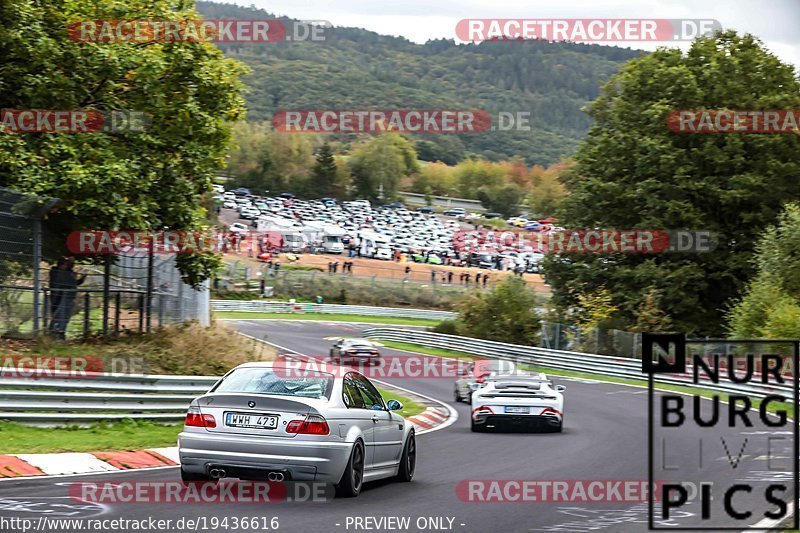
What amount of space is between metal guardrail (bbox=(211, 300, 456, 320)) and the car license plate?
189ft

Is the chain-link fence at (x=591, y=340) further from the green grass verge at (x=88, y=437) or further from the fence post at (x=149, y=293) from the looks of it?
the green grass verge at (x=88, y=437)

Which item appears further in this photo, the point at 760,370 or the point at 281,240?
the point at 281,240

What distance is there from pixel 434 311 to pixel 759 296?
40.0m

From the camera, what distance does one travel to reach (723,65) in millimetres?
46781

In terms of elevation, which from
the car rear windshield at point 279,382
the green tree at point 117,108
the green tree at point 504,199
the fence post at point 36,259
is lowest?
the car rear windshield at point 279,382

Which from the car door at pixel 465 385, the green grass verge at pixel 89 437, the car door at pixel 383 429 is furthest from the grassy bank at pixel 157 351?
the car door at pixel 383 429

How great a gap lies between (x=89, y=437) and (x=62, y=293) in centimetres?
440

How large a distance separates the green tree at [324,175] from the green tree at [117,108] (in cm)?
12502

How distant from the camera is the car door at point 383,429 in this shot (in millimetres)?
11664

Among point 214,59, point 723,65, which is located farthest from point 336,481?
point 723,65

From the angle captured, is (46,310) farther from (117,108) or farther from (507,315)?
(507,315)

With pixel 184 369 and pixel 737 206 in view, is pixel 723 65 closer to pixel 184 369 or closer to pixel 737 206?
pixel 737 206

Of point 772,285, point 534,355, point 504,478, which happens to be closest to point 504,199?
point 534,355

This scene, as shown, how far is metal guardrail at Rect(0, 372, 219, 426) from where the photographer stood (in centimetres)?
1559
